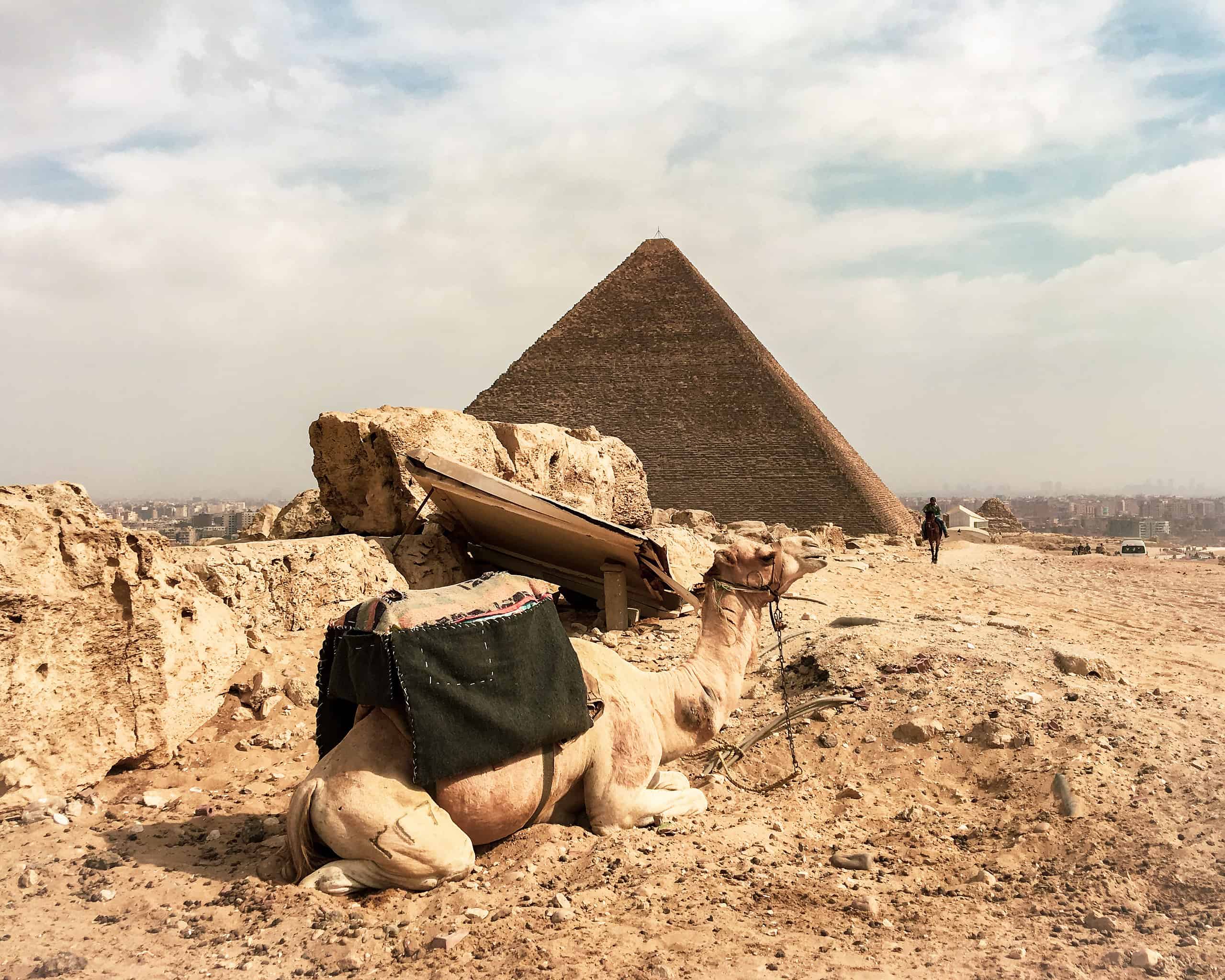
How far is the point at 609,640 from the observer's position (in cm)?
539

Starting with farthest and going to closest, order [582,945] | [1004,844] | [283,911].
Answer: [1004,844] → [283,911] → [582,945]

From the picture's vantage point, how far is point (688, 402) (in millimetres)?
68062

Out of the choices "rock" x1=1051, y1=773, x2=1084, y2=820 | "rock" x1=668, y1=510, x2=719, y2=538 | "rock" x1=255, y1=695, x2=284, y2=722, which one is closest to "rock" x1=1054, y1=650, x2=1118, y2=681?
"rock" x1=1051, y1=773, x2=1084, y2=820

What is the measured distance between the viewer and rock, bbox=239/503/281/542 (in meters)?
8.17

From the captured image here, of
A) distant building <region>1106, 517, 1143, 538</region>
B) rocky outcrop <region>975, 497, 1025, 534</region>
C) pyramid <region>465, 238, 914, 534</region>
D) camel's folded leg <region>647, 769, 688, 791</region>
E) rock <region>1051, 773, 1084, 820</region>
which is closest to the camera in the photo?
rock <region>1051, 773, 1084, 820</region>

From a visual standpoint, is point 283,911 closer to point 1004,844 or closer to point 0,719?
point 0,719

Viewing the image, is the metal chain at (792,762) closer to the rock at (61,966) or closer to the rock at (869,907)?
the rock at (869,907)

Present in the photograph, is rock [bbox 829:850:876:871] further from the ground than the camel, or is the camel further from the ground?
the camel

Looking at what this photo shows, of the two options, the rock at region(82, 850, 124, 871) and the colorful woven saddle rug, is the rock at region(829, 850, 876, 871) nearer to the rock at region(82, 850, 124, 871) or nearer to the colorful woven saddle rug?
the colorful woven saddle rug

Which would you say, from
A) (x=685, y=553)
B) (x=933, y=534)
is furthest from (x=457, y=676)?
(x=933, y=534)

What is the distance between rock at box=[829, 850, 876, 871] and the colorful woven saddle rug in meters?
0.83

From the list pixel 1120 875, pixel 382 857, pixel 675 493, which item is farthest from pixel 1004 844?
pixel 675 493

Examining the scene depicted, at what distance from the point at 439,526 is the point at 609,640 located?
59.1 inches

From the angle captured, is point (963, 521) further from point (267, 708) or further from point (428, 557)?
point (267, 708)
